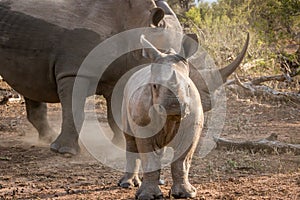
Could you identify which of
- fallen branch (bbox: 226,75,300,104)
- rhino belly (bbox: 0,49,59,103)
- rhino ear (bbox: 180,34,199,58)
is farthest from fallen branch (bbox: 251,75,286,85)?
rhino ear (bbox: 180,34,199,58)

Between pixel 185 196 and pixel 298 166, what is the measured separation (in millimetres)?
1657

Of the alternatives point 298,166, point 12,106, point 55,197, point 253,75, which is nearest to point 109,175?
point 55,197

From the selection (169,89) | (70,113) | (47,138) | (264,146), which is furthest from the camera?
(47,138)

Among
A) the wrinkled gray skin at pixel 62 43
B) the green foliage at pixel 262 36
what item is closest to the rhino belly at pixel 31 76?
the wrinkled gray skin at pixel 62 43

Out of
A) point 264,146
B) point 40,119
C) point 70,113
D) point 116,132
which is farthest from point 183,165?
point 40,119

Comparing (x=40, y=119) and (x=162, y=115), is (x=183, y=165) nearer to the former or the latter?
(x=162, y=115)

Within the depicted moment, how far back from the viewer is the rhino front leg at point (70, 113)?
6.41m

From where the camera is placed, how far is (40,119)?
25.3ft

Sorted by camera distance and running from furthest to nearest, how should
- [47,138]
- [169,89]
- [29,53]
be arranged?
1. [47,138]
2. [29,53]
3. [169,89]

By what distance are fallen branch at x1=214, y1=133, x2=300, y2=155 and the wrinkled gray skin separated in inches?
50.4

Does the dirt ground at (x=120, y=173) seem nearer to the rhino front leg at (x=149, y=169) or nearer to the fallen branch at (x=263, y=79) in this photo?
the rhino front leg at (x=149, y=169)

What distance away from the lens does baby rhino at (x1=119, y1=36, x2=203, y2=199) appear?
3850 millimetres

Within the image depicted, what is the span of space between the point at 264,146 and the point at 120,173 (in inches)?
64.7

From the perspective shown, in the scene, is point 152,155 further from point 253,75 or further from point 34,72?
point 253,75
